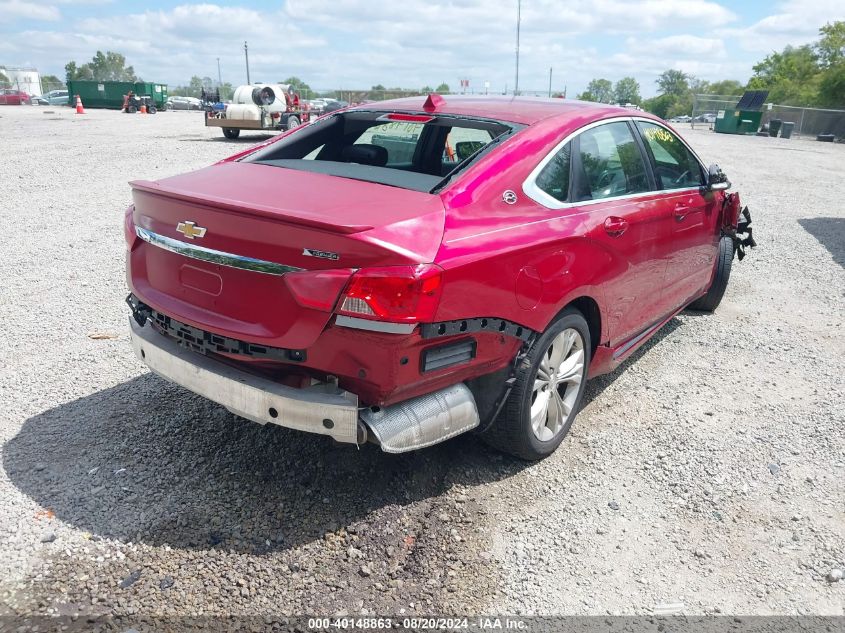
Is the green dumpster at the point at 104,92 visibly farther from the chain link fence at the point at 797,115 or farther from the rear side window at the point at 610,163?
the rear side window at the point at 610,163

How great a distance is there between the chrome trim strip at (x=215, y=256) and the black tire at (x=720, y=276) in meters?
4.39

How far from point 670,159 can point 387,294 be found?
3.00m

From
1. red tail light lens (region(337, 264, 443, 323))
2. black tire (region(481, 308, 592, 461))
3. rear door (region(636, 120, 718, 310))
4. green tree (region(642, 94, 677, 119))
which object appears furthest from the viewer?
green tree (region(642, 94, 677, 119))

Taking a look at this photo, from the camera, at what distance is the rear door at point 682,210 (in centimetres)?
454

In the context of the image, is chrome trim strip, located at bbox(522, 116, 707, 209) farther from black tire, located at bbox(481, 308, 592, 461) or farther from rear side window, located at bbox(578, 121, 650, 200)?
A: black tire, located at bbox(481, 308, 592, 461)

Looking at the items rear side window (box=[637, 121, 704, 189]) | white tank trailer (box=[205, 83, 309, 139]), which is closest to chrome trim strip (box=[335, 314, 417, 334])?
rear side window (box=[637, 121, 704, 189])

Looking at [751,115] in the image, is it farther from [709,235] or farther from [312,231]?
[312,231]

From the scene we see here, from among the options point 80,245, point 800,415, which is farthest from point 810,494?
point 80,245

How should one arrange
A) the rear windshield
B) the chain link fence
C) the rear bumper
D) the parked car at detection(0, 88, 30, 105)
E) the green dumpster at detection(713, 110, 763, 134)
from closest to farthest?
the rear bumper → the rear windshield → the chain link fence → the green dumpster at detection(713, 110, 763, 134) → the parked car at detection(0, 88, 30, 105)

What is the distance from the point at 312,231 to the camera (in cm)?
266

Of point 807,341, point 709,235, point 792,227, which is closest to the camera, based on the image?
point 709,235

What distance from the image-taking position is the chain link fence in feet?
118

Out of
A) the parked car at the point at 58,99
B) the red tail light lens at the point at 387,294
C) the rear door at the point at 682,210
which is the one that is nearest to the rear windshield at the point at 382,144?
the red tail light lens at the point at 387,294

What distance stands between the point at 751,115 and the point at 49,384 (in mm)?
39934
